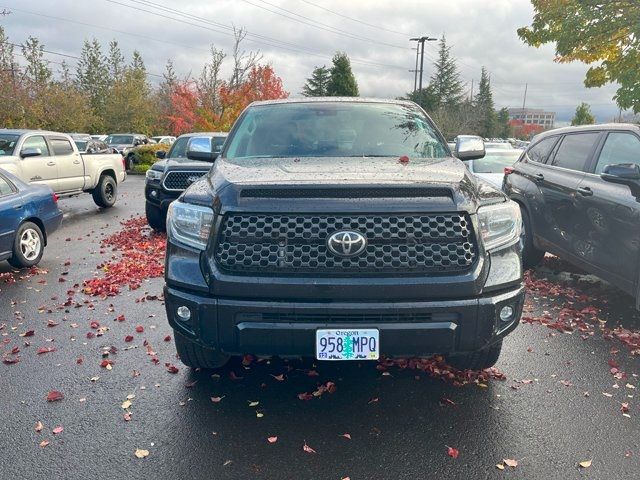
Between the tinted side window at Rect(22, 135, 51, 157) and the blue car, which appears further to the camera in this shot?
the tinted side window at Rect(22, 135, 51, 157)

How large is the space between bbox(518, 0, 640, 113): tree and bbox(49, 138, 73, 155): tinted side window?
34.2 ft

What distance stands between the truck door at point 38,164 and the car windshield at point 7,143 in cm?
16

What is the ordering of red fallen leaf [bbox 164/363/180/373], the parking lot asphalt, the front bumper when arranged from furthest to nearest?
red fallen leaf [bbox 164/363/180/373]
the front bumper
the parking lot asphalt

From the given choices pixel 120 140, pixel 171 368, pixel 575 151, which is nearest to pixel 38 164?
pixel 171 368

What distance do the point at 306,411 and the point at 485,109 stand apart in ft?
224

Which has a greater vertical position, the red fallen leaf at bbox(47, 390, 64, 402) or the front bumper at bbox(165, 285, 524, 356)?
the front bumper at bbox(165, 285, 524, 356)

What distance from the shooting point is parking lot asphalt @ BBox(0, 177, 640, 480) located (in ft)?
9.16

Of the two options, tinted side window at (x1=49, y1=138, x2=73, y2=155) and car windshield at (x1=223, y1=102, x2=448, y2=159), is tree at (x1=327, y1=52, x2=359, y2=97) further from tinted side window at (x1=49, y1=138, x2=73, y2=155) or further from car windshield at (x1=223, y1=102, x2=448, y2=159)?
car windshield at (x1=223, y1=102, x2=448, y2=159)

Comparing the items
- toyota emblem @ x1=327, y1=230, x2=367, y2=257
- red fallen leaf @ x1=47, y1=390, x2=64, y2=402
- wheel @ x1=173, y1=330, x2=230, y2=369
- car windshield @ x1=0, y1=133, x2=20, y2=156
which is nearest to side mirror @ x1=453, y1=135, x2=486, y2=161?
toyota emblem @ x1=327, y1=230, x2=367, y2=257

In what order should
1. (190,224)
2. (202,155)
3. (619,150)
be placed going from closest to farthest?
(190,224), (202,155), (619,150)

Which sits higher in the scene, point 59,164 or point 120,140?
point 59,164

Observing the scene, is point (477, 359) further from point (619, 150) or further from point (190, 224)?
point (619, 150)

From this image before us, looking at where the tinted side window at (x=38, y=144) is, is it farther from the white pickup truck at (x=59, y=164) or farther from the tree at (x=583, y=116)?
the tree at (x=583, y=116)

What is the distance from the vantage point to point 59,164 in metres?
12.0
